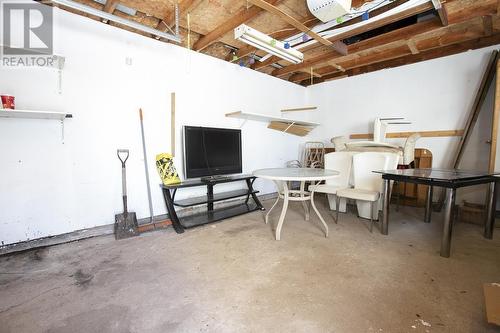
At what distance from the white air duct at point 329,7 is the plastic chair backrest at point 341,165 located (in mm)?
1867

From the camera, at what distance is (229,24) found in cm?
293

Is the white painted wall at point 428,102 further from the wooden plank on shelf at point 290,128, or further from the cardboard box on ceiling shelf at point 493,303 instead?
the cardboard box on ceiling shelf at point 493,303

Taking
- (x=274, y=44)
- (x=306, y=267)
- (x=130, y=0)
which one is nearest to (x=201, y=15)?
(x=130, y=0)

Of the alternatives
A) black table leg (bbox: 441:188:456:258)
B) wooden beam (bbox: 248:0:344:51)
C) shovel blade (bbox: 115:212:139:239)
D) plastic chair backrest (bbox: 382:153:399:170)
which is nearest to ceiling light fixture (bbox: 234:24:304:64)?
wooden beam (bbox: 248:0:344:51)

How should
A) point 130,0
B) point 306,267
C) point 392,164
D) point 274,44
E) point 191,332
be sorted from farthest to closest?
point 392,164, point 274,44, point 130,0, point 306,267, point 191,332

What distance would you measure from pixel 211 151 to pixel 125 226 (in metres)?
1.53

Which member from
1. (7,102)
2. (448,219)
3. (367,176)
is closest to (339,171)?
(367,176)

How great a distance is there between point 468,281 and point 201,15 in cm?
372

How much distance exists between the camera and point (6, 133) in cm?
225

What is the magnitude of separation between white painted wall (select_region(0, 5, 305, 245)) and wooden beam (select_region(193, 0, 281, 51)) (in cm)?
26

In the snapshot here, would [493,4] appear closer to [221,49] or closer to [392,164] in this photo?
[392,164]

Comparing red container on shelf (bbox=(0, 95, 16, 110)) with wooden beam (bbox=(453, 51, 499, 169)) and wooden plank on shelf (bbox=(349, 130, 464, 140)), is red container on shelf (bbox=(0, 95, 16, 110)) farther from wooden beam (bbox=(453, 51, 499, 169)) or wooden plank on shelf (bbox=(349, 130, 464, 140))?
wooden beam (bbox=(453, 51, 499, 169))

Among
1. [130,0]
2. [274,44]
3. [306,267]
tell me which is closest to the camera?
[306,267]

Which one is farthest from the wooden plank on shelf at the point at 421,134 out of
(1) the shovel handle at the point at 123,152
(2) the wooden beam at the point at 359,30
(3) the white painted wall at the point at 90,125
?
(1) the shovel handle at the point at 123,152
